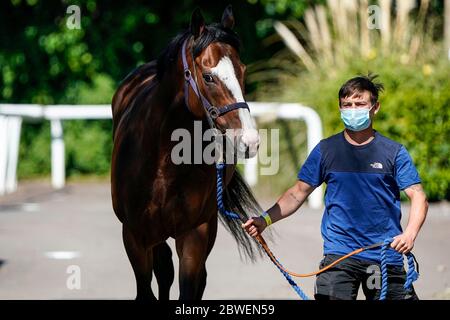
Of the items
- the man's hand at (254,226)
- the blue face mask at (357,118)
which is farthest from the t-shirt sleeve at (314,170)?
the man's hand at (254,226)

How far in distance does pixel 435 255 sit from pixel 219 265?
85.8 inches

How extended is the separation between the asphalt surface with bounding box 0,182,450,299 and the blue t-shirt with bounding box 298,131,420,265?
1.37 m

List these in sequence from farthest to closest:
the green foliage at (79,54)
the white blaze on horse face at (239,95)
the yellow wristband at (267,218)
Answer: the green foliage at (79,54), the yellow wristband at (267,218), the white blaze on horse face at (239,95)

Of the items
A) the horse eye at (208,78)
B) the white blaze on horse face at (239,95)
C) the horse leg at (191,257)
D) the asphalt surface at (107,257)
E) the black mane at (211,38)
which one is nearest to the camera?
the white blaze on horse face at (239,95)

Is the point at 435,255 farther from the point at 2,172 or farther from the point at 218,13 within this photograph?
the point at 218,13

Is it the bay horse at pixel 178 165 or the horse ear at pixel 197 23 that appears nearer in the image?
the bay horse at pixel 178 165

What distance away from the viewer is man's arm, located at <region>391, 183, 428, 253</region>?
152 inches

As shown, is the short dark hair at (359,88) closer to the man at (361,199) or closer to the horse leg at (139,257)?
the man at (361,199)

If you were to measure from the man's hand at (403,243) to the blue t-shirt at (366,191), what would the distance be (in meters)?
0.22

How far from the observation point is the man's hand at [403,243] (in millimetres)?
3867

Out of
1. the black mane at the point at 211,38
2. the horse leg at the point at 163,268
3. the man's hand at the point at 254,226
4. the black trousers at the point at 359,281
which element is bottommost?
the horse leg at the point at 163,268

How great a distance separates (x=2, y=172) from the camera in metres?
13.4

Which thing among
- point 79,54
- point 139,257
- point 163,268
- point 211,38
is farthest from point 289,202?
point 79,54

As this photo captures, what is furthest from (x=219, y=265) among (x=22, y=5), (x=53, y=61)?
(x=22, y=5)
